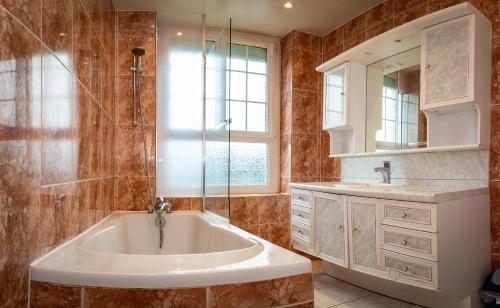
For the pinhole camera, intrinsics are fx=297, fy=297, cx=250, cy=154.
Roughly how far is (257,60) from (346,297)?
7.84ft

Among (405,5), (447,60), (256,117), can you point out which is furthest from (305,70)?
(447,60)

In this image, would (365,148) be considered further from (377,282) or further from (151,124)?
(151,124)

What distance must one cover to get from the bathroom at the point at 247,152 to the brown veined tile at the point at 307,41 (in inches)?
0.6

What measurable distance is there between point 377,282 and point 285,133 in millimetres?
1602

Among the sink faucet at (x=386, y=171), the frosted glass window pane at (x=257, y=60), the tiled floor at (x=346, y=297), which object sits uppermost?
the frosted glass window pane at (x=257, y=60)

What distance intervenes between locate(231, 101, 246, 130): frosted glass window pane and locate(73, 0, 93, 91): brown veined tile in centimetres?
159

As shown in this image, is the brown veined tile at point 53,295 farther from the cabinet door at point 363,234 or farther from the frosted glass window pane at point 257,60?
the frosted glass window pane at point 257,60

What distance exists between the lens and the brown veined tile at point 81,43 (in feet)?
4.47

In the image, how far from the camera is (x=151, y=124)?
2621mm

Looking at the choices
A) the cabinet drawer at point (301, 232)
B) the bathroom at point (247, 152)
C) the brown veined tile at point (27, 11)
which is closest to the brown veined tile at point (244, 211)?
the bathroom at point (247, 152)

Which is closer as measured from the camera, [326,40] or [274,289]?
[274,289]

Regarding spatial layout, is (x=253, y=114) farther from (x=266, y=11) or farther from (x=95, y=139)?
(x=95, y=139)

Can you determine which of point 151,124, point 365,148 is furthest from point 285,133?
point 151,124

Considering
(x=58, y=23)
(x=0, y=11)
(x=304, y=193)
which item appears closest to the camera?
(x=0, y=11)
